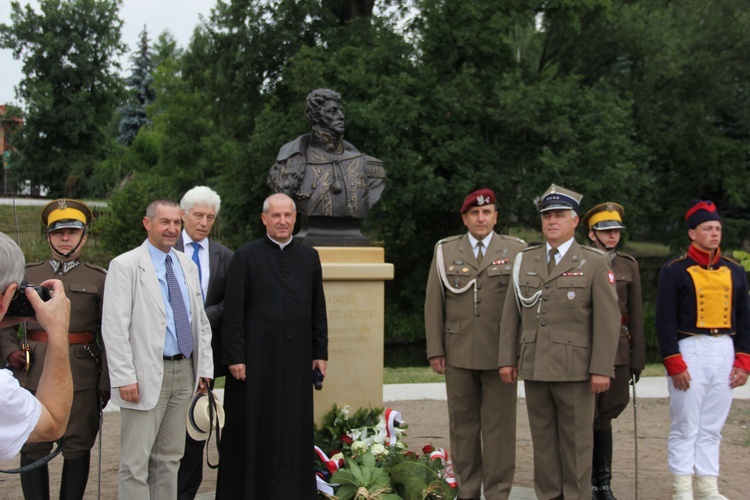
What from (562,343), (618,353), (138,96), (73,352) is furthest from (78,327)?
(138,96)

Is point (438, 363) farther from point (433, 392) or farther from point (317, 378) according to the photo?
point (433, 392)

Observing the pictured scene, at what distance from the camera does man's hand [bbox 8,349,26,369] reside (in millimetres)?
4660

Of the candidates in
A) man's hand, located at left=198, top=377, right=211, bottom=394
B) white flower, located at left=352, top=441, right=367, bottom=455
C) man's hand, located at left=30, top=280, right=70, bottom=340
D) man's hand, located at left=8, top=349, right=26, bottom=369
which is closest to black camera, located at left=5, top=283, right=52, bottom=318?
man's hand, located at left=30, top=280, right=70, bottom=340

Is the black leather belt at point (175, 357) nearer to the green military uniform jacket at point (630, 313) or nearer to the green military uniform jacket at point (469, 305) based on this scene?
the green military uniform jacket at point (469, 305)

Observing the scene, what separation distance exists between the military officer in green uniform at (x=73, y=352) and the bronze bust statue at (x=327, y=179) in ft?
5.59

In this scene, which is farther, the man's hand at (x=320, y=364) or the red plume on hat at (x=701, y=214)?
the red plume on hat at (x=701, y=214)

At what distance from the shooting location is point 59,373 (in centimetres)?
240

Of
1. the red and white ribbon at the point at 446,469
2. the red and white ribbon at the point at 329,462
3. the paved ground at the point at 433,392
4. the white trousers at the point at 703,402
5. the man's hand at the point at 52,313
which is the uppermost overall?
the man's hand at the point at 52,313

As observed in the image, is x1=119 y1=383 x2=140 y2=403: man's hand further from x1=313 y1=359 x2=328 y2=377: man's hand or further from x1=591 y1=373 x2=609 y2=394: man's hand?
x1=591 y1=373 x2=609 y2=394: man's hand

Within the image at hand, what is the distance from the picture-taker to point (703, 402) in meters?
5.05

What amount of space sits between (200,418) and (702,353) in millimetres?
3030

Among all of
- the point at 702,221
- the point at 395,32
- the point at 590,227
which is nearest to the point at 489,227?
the point at 590,227

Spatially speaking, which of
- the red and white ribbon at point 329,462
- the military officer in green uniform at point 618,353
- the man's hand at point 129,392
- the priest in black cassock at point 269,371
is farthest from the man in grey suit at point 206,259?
the military officer in green uniform at point 618,353

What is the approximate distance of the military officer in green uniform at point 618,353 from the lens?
5.32 meters
